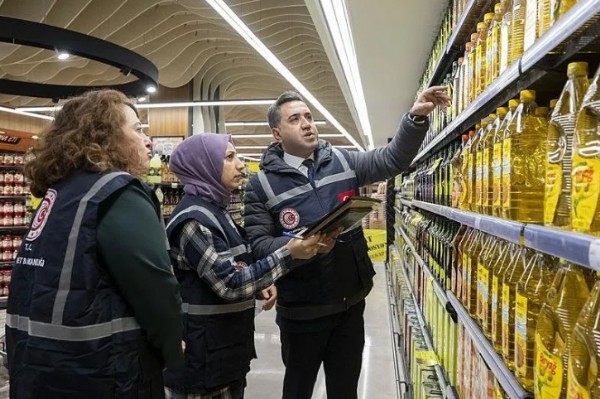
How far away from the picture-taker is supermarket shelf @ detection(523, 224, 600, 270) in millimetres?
702

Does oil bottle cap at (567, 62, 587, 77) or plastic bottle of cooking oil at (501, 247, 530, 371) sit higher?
oil bottle cap at (567, 62, 587, 77)

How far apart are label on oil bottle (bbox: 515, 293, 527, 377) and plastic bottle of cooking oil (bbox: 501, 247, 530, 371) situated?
0.25ft

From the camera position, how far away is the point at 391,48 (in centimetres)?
443

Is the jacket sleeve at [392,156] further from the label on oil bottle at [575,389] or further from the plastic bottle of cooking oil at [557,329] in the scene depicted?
the label on oil bottle at [575,389]

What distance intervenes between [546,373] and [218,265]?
123 centimetres

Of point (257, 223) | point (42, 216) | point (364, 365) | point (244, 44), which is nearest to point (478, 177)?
point (257, 223)

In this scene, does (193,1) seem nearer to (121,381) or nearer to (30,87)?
(30,87)

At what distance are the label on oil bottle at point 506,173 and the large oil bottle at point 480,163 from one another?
263mm

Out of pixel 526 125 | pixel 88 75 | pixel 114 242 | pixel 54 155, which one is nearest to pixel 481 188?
pixel 526 125

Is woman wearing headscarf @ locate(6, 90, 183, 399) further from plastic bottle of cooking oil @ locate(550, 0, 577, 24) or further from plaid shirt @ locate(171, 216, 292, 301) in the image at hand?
plastic bottle of cooking oil @ locate(550, 0, 577, 24)

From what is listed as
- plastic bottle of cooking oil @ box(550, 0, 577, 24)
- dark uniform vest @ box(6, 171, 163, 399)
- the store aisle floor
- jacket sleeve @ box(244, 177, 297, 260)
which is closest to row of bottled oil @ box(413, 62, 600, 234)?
plastic bottle of cooking oil @ box(550, 0, 577, 24)

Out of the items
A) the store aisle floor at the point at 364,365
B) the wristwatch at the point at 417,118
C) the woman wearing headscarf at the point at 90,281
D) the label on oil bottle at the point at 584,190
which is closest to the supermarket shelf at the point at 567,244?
the label on oil bottle at the point at 584,190

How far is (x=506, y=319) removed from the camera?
4.26ft

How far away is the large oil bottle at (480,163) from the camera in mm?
1617
